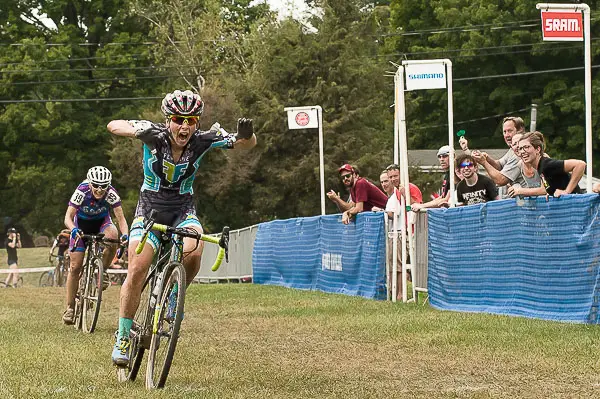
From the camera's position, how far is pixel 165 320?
27.9ft

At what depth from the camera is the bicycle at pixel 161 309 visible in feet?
27.2

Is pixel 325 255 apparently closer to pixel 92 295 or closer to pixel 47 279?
pixel 92 295

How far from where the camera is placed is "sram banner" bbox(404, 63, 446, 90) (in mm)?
17734

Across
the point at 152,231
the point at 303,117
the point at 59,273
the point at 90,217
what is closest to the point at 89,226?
the point at 90,217

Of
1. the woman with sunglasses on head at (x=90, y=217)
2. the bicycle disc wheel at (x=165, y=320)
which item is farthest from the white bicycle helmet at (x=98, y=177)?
the bicycle disc wheel at (x=165, y=320)

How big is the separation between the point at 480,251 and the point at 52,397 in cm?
760

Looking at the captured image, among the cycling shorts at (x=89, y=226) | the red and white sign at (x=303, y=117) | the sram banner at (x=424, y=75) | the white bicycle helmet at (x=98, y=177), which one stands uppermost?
the sram banner at (x=424, y=75)

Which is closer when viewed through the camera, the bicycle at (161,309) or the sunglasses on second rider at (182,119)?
the bicycle at (161,309)

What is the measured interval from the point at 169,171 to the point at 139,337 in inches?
44.6

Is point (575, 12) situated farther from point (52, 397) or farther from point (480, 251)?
point (52, 397)

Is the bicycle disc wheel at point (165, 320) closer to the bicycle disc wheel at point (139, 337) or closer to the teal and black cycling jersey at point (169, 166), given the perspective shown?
the bicycle disc wheel at point (139, 337)

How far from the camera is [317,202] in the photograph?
52031 mm

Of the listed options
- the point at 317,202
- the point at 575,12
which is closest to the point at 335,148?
the point at 317,202

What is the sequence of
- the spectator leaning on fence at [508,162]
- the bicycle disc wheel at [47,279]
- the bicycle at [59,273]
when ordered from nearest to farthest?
the spectator leaning on fence at [508,162], the bicycle at [59,273], the bicycle disc wheel at [47,279]
